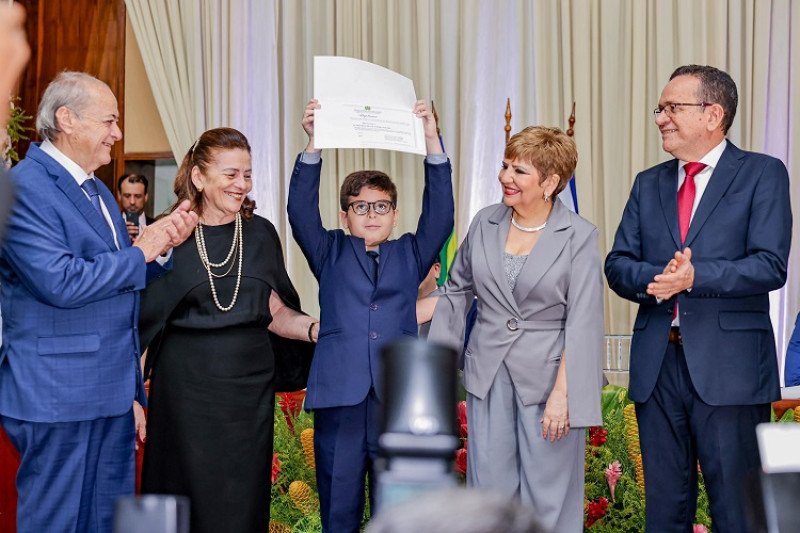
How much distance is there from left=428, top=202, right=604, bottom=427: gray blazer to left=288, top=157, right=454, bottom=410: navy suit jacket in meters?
0.31

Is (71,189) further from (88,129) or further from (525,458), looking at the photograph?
(525,458)

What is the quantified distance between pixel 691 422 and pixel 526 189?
929 millimetres

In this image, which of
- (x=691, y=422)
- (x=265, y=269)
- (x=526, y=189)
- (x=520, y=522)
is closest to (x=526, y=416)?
(x=691, y=422)

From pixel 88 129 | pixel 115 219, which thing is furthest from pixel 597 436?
pixel 88 129

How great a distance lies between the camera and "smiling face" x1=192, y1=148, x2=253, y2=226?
3.14 m

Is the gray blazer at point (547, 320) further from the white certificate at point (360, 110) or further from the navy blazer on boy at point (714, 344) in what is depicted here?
the white certificate at point (360, 110)

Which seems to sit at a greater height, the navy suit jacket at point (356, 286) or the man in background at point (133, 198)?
the man in background at point (133, 198)

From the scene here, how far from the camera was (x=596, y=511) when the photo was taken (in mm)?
3814

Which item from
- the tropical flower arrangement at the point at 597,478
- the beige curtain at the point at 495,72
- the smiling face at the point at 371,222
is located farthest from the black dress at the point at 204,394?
the beige curtain at the point at 495,72

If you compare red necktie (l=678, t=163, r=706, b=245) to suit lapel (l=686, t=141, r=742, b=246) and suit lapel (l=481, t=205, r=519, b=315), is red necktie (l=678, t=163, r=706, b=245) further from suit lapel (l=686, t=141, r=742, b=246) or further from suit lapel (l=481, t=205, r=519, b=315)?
suit lapel (l=481, t=205, r=519, b=315)

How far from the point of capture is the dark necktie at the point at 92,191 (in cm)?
288

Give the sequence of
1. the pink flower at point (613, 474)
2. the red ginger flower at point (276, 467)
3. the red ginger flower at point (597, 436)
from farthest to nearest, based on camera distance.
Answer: the red ginger flower at point (276, 467)
the red ginger flower at point (597, 436)
the pink flower at point (613, 474)

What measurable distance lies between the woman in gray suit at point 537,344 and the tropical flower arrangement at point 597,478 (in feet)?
2.46

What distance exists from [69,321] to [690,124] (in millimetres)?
2109
